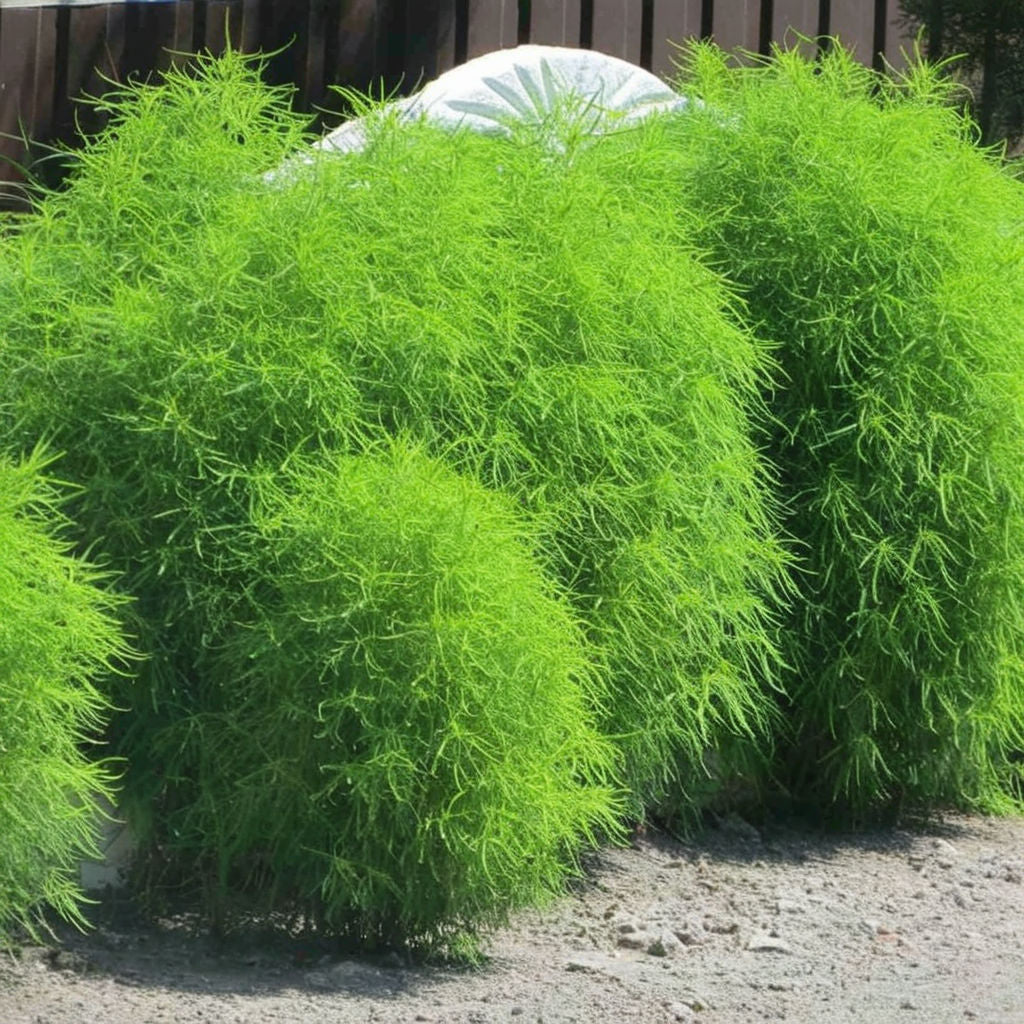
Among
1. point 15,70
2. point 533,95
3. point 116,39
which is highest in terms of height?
point 116,39

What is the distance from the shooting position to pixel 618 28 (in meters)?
6.64

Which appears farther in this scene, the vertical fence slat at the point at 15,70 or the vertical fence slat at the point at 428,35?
the vertical fence slat at the point at 428,35

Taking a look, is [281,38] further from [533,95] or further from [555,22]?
[533,95]

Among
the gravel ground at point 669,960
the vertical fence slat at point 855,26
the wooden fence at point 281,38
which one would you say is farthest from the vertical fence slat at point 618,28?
the gravel ground at point 669,960

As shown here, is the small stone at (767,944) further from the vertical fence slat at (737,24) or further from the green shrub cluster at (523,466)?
the vertical fence slat at (737,24)

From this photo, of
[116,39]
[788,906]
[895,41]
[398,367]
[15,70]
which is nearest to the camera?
[398,367]

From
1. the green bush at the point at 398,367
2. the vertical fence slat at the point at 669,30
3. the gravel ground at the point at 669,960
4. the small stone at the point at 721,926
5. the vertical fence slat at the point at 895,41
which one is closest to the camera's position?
the gravel ground at the point at 669,960

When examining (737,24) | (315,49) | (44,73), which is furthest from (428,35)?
(737,24)

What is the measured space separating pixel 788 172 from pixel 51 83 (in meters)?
2.35

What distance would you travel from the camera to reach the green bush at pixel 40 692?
3.39 metres

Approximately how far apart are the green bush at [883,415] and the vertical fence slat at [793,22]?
234 cm

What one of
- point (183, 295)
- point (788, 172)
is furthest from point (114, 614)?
point (788, 172)

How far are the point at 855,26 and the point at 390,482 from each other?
4594 millimetres

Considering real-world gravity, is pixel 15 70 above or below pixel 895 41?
below
